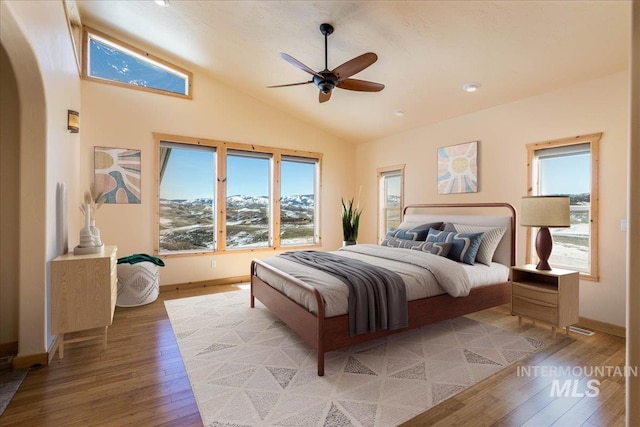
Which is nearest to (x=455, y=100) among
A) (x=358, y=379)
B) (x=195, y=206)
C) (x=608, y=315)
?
(x=608, y=315)

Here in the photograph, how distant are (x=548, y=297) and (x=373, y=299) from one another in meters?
1.91

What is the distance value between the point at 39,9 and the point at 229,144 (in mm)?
3009

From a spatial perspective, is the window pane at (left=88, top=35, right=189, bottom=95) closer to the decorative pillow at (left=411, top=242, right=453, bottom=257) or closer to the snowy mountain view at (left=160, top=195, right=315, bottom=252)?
the snowy mountain view at (left=160, top=195, right=315, bottom=252)

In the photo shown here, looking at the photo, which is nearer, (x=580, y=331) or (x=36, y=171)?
(x=36, y=171)

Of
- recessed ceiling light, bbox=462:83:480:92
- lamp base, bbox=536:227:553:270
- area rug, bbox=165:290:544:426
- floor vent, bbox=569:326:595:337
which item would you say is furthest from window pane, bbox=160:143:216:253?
floor vent, bbox=569:326:595:337

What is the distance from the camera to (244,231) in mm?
5566

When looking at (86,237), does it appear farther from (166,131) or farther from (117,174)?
(166,131)

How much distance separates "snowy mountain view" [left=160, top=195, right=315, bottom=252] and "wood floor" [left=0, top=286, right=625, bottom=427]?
2.23 m

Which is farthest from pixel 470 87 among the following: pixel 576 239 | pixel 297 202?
pixel 297 202

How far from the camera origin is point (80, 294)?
265 centimetres

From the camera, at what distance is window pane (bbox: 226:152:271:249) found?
17.8 feet

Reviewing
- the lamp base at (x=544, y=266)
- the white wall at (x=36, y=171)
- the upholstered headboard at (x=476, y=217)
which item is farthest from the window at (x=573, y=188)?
the white wall at (x=36, y=171)

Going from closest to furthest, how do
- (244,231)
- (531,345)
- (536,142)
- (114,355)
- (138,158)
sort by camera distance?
1. (114,355)
2. (531,345)
3. (536,142)
4. (138,158)
5. (244,231)

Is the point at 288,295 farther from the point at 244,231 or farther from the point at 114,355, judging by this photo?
the point at 244,231
